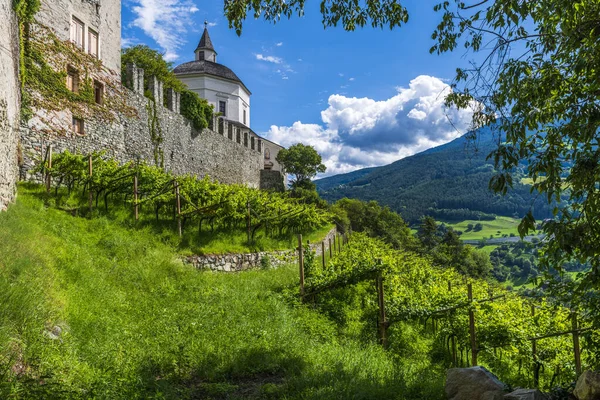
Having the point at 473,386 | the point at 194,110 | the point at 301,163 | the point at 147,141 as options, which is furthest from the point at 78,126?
the point at 301,163

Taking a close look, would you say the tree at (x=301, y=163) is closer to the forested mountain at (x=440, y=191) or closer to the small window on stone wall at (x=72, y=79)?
the small window on stone wall at (x=72, y=79)

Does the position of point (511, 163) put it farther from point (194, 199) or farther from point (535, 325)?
point (194, 199)

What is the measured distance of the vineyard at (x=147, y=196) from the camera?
41.5 ft

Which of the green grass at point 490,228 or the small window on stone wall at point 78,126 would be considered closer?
the small window on stone wall at point 78,126

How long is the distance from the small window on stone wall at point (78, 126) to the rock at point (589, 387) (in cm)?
1643

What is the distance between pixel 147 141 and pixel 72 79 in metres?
4.87

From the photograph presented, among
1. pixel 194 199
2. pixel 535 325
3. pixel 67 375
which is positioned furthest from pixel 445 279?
pixel 67 375

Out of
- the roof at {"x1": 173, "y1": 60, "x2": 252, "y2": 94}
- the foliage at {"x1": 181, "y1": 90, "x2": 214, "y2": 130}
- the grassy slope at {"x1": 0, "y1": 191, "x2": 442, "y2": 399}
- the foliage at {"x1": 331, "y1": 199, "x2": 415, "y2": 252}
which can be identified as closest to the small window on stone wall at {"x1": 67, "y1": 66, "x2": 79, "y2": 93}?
the grassy slope at {"x1": 0, "y1": 191, "x2": 442, "y2": 399}

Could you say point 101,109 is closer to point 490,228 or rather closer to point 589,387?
point 589,387

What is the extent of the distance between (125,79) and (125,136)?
3873 millimetres

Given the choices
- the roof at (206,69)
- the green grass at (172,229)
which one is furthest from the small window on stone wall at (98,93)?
the roof at (206,69)

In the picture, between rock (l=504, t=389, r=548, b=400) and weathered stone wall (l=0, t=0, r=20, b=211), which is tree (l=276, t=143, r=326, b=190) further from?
rock (l=504, t=389, r=548, b=400)

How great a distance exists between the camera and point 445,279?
15281 millimetres

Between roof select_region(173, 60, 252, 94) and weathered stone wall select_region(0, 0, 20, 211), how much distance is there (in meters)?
33.1
